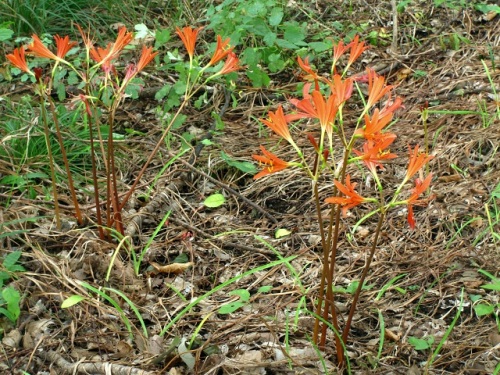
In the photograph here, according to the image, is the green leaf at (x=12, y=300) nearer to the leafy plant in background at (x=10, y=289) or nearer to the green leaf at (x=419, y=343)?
the leafy plant in background at (x=10, y=289)

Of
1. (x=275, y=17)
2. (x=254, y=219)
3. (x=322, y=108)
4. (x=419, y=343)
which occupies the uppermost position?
(x=322, y=108)

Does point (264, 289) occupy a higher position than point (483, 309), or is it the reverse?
point (483, 309)

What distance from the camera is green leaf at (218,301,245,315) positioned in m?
2.37

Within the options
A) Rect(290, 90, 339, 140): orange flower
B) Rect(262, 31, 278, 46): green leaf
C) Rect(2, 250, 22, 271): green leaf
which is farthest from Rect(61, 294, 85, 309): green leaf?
Rect(262, 31, 278, 46): green leaf

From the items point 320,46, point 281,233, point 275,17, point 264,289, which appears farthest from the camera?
point 320,46

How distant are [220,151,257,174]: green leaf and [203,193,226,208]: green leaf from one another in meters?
0.19

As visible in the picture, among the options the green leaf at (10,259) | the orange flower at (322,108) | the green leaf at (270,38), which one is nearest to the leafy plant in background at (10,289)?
the green leaf at (10,259)

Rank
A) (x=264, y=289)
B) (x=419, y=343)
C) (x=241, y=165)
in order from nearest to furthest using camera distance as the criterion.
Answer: (x=419, y=343) → (x=264, y=289) → (x=241, y=165)

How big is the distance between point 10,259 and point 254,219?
1.07m

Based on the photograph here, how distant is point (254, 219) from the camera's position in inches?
123

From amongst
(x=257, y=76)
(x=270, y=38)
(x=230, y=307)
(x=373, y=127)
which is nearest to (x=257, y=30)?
(x=270, y=38)

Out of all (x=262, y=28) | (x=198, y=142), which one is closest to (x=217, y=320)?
(x=198, y=142)

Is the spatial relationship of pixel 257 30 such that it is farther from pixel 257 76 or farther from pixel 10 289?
pixel 10 289

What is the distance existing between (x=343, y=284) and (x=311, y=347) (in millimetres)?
426
